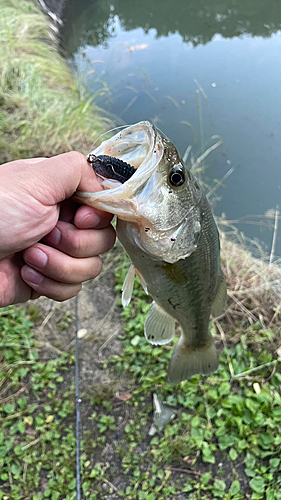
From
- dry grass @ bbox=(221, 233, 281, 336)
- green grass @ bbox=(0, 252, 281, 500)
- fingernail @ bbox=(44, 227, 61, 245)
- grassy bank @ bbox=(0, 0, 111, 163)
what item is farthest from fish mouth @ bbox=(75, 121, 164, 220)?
grassy bank @ bbox=(0, 0, 111, 163)

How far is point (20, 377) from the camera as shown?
2.63 metres

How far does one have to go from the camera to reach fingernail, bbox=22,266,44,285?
1.39 meters

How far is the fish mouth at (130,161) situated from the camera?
42.2 inches

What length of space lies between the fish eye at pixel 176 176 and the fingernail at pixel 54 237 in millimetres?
515

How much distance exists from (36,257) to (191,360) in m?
1.25

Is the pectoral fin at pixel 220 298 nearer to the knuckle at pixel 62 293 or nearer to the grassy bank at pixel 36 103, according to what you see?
the knuckle at pixel 62 293

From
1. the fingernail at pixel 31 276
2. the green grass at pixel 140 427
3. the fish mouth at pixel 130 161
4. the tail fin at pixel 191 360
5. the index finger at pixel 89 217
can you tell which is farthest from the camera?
the green grass at pixel 140 427

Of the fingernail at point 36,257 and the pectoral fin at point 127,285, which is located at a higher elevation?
the fingernail at point 36,257

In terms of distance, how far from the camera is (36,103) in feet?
14.6

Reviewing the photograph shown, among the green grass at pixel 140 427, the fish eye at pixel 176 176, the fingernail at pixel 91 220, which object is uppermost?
the fish eye at pixel 176 176

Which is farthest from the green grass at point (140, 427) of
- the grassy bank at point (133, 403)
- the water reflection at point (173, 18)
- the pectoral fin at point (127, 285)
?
the water reflection at point (173, 18)

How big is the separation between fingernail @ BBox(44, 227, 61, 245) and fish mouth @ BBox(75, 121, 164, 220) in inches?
8.7

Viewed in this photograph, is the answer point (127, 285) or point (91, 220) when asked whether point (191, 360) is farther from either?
point (91, 220)

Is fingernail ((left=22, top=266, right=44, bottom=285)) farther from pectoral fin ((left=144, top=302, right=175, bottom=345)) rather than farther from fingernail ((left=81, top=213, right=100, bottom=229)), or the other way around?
pectoral fin ((left=144, top=302, right=175, bottom=345))
